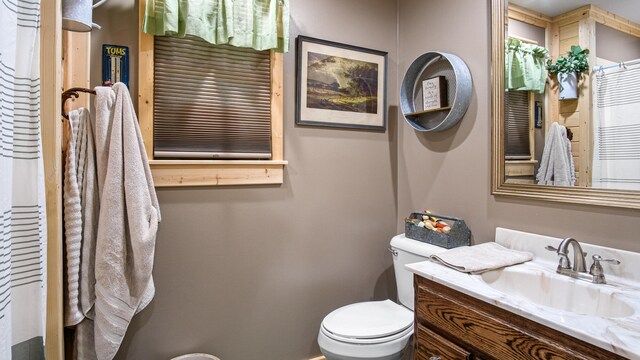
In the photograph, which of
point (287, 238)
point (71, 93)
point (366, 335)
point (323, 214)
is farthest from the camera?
point (323, 214)

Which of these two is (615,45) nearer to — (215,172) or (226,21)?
(226,21)

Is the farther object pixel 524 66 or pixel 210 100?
pixel 210 100

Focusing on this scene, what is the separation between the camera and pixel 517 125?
5.34 feet

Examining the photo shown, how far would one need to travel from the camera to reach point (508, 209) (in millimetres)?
1667

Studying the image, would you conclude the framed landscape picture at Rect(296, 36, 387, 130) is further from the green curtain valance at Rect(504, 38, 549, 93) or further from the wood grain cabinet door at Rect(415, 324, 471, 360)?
the wood grain cabinet door at Rect(415, 324, 471, 360)

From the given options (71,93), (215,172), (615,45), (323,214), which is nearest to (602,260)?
(615,45)

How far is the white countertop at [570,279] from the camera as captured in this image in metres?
0.85

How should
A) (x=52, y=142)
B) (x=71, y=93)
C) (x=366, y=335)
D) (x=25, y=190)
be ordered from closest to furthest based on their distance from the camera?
(x=25, y=190) < (x=52, y=142) < (x=71, y=93) < (x=366, y=335)

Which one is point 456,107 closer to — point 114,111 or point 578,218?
point 578,218

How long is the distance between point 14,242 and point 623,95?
1973 millimetres

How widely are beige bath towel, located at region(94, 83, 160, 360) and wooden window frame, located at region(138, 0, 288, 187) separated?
178mm

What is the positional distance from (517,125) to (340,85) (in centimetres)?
103

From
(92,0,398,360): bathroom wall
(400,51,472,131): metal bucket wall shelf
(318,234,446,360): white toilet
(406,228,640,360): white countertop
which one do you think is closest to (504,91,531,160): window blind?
(400,51,472,131): metal bucket wall shelf

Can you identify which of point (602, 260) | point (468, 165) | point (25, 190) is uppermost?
point (468, 165)
